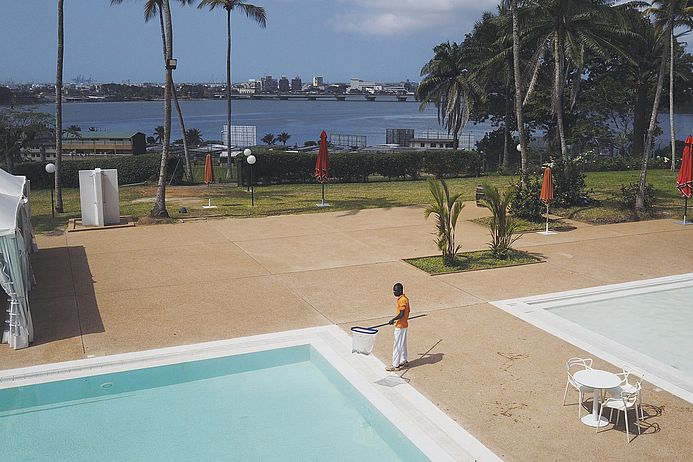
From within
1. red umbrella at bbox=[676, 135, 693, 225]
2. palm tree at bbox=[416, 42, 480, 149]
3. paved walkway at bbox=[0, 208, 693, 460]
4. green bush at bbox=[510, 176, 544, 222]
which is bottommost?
paved walkway at bbox=[0, 208, 693, 460]

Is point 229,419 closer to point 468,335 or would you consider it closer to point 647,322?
A: point 468,335

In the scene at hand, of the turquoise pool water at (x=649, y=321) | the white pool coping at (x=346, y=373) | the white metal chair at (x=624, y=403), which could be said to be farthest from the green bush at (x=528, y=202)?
the white metal chair at (x=624, y=403)

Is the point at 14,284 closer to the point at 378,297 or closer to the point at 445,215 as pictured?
the point at 378,297

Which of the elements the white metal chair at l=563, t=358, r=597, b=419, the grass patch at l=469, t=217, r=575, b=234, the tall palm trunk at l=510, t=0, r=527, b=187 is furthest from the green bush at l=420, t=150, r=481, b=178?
the white metal chair at l=563, t=358, r=597, b=419

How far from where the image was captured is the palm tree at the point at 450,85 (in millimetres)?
42431

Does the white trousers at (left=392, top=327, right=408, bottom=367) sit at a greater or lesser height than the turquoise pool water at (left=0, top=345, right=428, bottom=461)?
greater

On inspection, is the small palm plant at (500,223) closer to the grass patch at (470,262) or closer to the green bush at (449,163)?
the grass patch at (470,262)

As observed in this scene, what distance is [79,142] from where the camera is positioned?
62031mm

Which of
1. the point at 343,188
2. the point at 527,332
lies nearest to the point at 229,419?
the point at 527,332

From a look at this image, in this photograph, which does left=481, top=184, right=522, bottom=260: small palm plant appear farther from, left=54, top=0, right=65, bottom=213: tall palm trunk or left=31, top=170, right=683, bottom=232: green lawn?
left=54, top=0, right=65, bottom=213: tall palm trunk

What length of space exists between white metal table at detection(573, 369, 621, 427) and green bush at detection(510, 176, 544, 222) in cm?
1270

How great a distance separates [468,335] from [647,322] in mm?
3510

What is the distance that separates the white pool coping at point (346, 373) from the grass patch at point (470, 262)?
4613 mm

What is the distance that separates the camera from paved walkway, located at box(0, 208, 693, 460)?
8.65 metres
